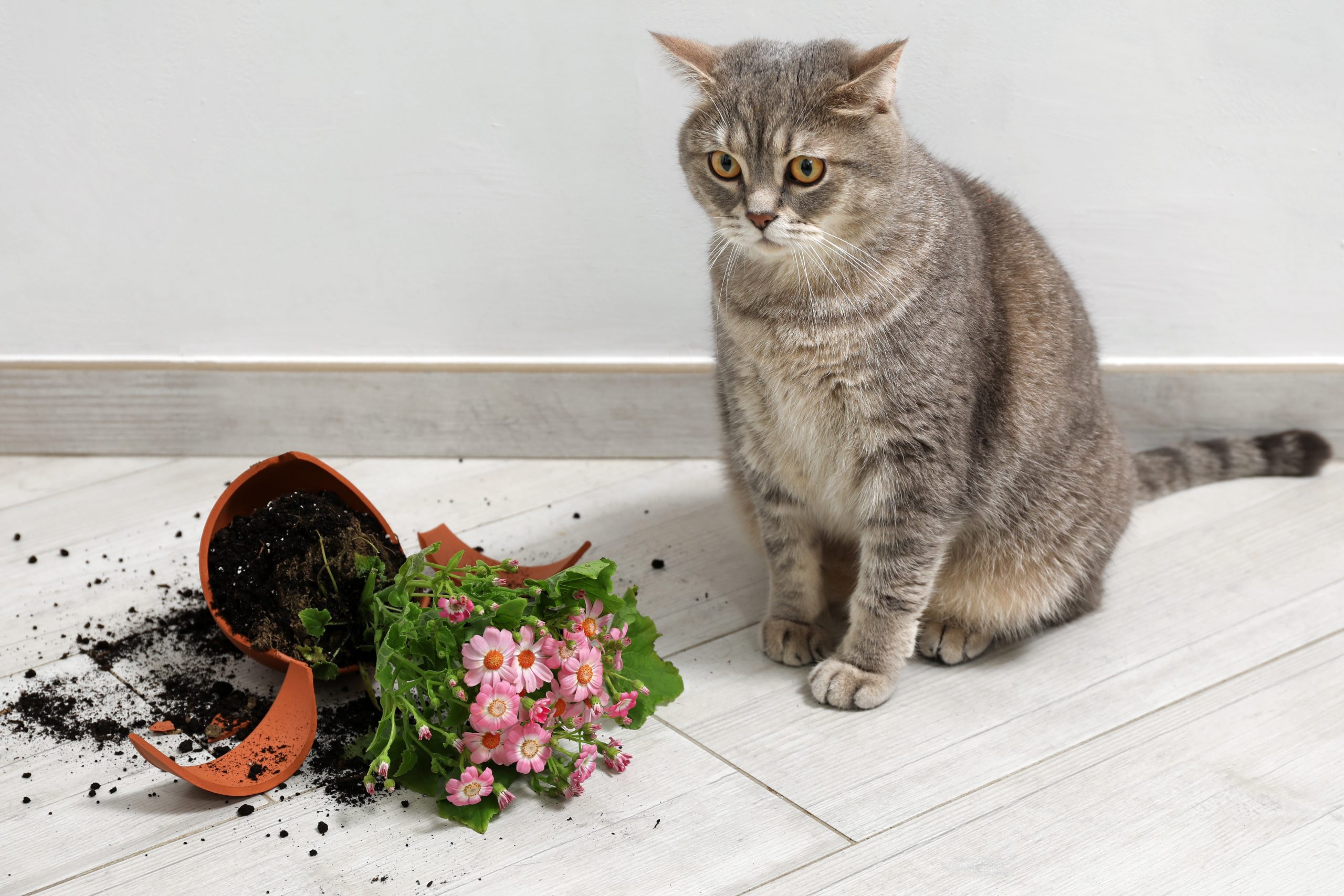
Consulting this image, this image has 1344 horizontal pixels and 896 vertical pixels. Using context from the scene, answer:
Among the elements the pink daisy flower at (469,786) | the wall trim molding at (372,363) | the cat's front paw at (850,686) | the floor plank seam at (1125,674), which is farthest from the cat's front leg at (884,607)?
the wall trim molding at (372,363)

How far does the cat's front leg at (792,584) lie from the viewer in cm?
163

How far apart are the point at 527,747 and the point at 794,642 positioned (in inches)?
18.4

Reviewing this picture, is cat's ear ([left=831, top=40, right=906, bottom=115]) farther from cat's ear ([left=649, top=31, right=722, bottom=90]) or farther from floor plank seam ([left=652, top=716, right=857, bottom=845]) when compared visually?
floor plank seam ([left=652, top=716, right=857, bottom=845])

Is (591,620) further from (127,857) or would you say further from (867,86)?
(867,86)

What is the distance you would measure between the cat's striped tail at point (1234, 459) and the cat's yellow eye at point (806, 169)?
92 centimetres

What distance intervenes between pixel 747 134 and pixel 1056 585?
749 mm

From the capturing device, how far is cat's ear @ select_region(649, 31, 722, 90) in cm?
144

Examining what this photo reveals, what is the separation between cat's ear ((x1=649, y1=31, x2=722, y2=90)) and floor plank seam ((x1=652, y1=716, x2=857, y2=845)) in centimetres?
81

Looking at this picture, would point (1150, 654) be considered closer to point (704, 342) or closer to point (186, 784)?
point (704, 342)

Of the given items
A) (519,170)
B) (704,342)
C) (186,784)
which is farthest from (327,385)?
(186,784)

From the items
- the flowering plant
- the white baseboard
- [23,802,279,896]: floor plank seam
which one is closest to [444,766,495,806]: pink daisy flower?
the flowering plant

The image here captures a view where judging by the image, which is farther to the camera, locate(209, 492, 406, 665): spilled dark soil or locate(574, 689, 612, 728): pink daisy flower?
locate(209, 492, 406, 665): spilled dark soil

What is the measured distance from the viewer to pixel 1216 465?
2.02 m

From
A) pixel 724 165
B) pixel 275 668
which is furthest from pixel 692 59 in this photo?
pixel 275 668
